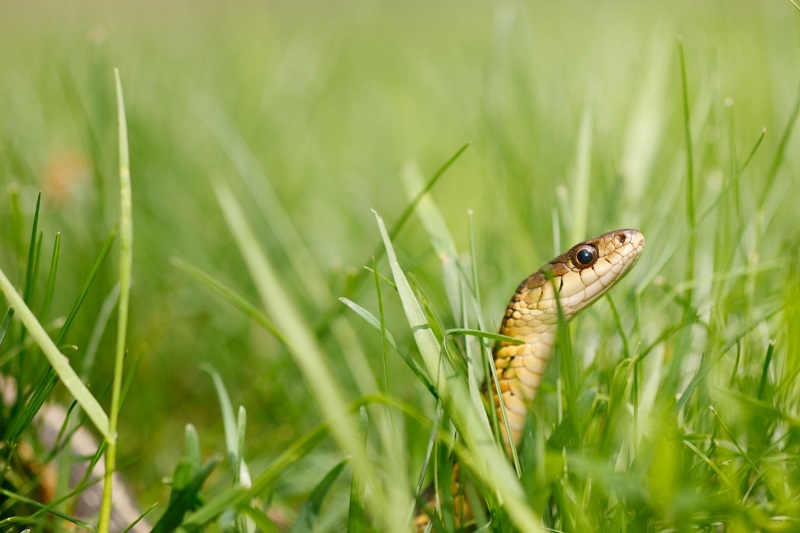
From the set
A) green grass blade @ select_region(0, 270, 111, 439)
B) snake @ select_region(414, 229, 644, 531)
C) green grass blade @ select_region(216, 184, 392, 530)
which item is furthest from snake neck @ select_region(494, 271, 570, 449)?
green grass blade @ select_region(0, 270, 111, 439)

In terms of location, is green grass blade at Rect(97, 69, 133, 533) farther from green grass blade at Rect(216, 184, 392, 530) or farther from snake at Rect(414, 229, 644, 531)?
snake at Rect(414, 229, 644, 531)

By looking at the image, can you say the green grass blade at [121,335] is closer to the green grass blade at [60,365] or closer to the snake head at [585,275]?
the green grass blade at [60,365]

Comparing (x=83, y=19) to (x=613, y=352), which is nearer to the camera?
(x=613, y=352)

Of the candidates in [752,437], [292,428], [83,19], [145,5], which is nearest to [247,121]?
[292,428]

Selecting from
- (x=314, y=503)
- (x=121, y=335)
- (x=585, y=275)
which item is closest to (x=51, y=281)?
(x=121, y=335)

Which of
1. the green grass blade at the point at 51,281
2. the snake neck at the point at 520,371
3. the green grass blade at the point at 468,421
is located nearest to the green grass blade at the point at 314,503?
the green grass blade at the point at 468,421

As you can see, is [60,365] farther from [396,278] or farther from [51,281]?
[396,278]

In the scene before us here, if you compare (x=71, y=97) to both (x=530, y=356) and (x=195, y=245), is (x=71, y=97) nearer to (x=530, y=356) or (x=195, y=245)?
(x=195, y=245)

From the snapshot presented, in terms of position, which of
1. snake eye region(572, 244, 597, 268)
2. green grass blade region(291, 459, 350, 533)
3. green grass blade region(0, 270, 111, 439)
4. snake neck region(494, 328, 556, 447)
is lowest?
green grass blade region(291, 459, 350, 533)
